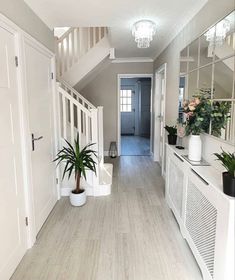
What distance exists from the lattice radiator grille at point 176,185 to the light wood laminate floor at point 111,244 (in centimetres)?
24

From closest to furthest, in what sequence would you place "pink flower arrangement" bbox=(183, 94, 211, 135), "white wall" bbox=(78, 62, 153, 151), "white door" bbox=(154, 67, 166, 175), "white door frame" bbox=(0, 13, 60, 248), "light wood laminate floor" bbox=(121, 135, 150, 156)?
"white door frame" bbox=(0, 13, 60, 248)
"pink flower arrangement" bbox=(183, 94, 211, 135)
"white door" bbox=(154, 67, 166, 175)
"white wall" bbox=(78, 62, 153, 151)
"light wood laminate floor" bbox=(121, 135, 150, 156)

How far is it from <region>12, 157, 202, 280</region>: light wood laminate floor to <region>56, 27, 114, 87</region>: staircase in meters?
2.36

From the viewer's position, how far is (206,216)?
1.64m

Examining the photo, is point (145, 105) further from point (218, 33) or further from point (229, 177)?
point (229, 177)

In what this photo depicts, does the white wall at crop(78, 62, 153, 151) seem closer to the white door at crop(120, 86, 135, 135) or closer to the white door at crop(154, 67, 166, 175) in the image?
the white door at crop(154, 67, 166, 175)

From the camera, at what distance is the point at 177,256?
199 centimetres

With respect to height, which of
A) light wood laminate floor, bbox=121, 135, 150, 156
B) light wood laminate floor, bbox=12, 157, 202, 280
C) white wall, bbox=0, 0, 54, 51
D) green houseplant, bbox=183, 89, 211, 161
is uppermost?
white wall, bbox=0, 0, 54, 51

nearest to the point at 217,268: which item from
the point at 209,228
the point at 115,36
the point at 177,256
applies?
the point at 209,228

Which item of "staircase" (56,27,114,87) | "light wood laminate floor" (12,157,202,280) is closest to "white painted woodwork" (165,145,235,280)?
"light wood laminate floor" (12,157,202,280)

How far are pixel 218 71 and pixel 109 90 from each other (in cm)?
389

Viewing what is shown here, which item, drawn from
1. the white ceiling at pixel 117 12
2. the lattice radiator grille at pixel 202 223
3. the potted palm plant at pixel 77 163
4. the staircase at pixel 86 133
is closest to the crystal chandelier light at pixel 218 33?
the white ceiling at pixel 117 12

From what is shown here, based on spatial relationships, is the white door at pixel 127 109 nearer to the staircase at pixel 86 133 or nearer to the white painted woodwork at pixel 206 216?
the staircase at pixel 86 133

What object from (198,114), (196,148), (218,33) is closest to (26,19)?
(218,33)

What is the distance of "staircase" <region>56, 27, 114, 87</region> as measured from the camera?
4191mm
